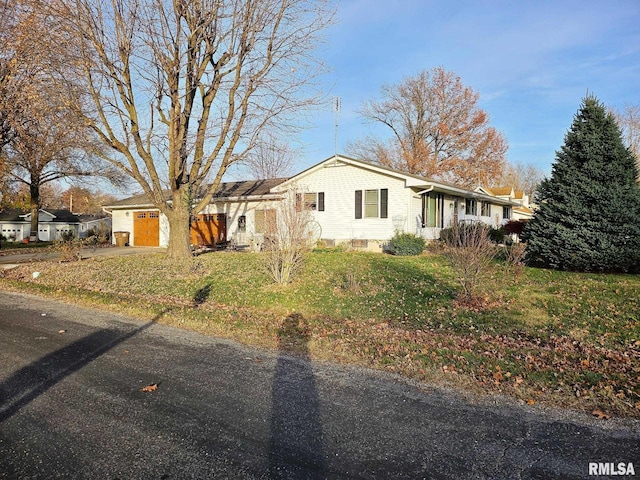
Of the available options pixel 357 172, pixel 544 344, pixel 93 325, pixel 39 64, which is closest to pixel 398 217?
pixel 357 172

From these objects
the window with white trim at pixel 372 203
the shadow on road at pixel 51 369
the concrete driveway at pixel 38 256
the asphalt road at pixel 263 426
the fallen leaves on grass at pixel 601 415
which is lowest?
the fallen leaves on grass at pixel 601 415

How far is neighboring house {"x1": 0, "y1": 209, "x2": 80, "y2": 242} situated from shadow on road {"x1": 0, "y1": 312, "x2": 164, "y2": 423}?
45488 mm

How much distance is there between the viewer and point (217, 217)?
22.6 metres

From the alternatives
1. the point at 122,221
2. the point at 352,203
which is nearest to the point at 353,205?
the point at 352,203

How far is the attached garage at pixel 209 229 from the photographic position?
22.4 metres

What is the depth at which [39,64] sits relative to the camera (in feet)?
43.0

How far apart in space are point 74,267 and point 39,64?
6.70 metres

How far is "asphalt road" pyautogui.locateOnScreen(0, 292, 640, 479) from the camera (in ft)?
9.17

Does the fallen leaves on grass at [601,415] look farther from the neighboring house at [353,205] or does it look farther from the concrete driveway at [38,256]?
→ the concrete driveway at [38,256]

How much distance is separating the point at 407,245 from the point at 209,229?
489 inches

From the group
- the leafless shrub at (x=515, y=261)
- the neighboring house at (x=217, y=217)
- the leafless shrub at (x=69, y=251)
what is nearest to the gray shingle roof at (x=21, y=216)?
the neighboring house at (x=217, y=217)

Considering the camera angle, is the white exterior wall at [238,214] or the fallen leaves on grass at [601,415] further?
the white exterior wall at [238,214]

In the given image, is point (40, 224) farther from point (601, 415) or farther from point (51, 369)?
point (601, 415)

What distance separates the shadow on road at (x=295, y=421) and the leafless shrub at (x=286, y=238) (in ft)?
13.2
